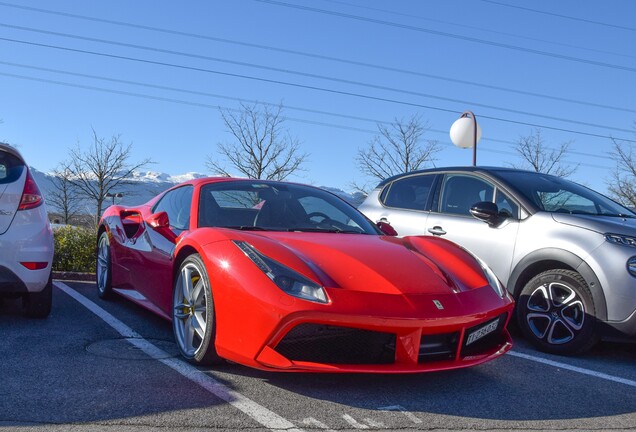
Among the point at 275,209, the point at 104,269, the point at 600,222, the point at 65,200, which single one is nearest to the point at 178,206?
the point at 275,209

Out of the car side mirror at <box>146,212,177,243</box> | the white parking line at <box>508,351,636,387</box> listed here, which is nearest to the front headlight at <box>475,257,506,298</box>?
the white parking line at <box>508,351,636,387</box>

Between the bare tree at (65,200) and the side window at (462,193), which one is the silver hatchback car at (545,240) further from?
the bare tree at (65,200)

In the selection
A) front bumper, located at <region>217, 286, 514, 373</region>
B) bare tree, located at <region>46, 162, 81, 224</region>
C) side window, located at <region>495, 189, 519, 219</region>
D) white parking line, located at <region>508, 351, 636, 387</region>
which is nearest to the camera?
front bumper, located at <region>217, 286, 514, 373</region>

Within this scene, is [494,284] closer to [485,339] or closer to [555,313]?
[485,339]

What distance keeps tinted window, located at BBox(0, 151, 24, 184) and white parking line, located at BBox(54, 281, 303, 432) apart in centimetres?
131

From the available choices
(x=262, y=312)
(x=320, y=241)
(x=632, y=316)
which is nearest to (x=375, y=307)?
(x=262, y=312)

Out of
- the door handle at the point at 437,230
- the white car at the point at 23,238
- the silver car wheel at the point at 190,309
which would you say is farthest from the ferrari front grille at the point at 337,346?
the door handle at the point at 437,230

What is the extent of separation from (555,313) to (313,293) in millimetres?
2326

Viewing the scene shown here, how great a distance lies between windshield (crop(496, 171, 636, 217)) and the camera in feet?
17.0

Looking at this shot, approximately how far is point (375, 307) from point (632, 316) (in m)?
2.16

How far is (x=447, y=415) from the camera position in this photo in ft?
9.63

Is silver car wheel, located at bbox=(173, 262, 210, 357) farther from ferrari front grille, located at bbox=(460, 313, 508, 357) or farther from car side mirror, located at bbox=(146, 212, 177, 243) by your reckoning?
ferrari front grille, located at bbox=(460, 313, 508, 357)

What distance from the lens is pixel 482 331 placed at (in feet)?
11.2

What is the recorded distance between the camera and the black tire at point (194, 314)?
3.41 meters
